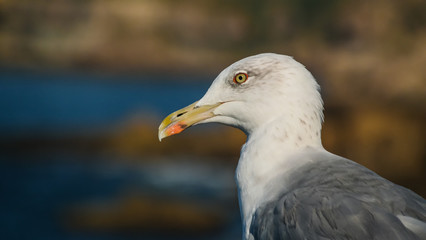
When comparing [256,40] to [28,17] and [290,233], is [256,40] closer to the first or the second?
[28,17]

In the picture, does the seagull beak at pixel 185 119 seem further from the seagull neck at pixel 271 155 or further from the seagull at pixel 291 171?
the seagull neck at pixel 271 155

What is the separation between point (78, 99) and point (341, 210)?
39.8 m

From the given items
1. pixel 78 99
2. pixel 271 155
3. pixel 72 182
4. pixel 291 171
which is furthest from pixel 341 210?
pixel 78 99

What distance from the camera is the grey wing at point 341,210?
2.15m

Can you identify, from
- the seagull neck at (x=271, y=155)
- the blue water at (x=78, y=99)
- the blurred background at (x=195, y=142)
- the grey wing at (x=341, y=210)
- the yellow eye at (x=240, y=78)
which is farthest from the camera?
the blue water at (x=78, y=99)

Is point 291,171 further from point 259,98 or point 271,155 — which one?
point 259,98

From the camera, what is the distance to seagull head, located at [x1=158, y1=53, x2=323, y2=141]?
2660 millimetres

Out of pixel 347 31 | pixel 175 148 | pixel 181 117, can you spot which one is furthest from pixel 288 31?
pixel 181 117

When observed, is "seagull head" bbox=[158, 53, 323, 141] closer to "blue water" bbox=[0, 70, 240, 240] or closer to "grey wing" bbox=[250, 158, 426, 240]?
"grey wing" bbox=[250, 158, 426, 240]

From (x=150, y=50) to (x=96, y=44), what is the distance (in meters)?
5.03

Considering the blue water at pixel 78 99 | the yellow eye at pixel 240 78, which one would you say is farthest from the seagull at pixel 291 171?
the blue water at pixel 78 99

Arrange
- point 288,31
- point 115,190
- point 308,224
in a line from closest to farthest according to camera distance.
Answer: point 308,224
point 115,190
point 288,31

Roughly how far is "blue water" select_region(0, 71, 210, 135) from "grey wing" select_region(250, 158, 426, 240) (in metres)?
15.7

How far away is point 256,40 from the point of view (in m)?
41.5
